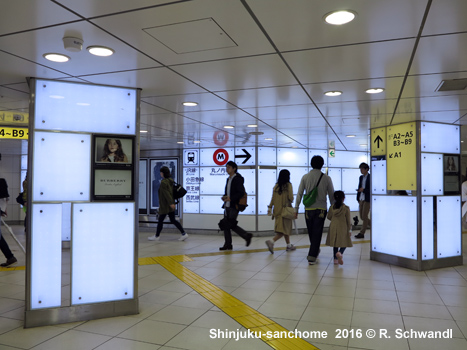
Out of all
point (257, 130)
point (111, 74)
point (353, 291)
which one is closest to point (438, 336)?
point (353, 291)

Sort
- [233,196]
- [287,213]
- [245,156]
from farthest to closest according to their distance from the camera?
[245,156], [233,196], [287,213]

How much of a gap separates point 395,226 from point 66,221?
533cm

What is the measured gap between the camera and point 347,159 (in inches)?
500

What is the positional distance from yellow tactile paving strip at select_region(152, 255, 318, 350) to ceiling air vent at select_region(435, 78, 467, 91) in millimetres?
3119

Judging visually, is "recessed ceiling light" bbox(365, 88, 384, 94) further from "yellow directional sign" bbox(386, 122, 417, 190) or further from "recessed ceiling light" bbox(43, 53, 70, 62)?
"recessed ceiling light" bbox(43, 53, 70, 62)

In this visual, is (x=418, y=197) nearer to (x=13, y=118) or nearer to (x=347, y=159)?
(x=347, y=159)

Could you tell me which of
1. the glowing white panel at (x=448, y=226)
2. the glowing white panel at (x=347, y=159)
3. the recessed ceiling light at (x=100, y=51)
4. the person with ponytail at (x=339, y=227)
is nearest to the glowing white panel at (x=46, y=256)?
the recessed ceiling light at (x=100, y=51)

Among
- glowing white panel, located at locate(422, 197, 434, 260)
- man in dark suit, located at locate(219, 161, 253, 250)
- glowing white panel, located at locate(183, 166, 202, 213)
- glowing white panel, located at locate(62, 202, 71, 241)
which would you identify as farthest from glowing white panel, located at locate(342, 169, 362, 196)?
glowing white panel, located at locate(62, 202, 71, 241)

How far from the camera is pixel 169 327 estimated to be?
369cm

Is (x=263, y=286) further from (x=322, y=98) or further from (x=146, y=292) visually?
(x=322, y=98)

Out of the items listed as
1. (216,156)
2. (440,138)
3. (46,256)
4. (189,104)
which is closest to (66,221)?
(46,256)

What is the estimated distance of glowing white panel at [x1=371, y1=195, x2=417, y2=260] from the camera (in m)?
6.38

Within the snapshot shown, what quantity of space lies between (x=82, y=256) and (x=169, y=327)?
1.16 meters

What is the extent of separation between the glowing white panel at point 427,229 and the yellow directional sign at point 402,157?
37 centimetres
